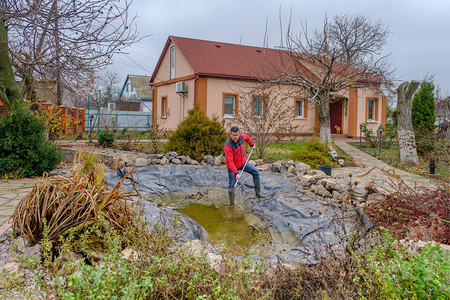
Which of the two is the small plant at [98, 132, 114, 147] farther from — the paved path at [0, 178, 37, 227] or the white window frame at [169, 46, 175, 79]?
the white window frame at [169, 46, 175, 79]

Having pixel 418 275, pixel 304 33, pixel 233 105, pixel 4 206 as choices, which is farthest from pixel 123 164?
pixel 233 105

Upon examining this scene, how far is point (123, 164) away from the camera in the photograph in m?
8.98

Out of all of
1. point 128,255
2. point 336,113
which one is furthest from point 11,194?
point 336,113

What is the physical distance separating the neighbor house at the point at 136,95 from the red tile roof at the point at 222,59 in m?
8.88

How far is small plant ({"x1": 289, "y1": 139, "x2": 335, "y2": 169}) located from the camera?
9.65m

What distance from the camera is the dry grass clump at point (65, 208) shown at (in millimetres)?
3229

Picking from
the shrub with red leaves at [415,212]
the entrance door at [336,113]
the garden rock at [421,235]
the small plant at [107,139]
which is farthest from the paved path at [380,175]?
the entrance door at [336,113]

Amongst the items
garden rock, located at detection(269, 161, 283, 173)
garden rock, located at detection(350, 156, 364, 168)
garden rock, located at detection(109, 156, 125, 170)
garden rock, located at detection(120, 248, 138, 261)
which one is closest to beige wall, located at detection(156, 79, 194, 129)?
garden rock, located at detection(109, 156, 125, 170)

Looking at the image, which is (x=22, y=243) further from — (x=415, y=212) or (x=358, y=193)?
(x=358, y=193)

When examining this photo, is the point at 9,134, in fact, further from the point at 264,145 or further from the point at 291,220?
the point at 264,145

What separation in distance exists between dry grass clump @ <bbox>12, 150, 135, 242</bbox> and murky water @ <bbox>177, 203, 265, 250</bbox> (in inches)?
55.5

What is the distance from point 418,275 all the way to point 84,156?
4.06m

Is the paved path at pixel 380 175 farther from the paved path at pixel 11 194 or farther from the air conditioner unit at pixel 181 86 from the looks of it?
the air conditioner unit at pixel 181 86

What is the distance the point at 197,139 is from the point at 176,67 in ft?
36.5
